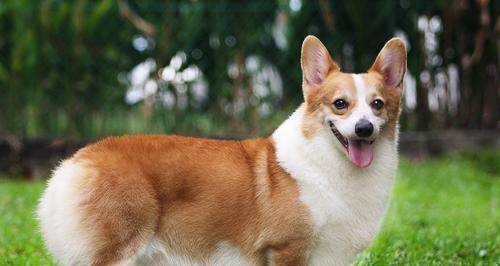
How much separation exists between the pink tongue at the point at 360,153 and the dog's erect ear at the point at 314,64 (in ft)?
1.46

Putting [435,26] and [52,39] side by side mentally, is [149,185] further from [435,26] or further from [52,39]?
[435,26]

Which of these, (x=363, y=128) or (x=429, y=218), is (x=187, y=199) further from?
(x=429, y=218)

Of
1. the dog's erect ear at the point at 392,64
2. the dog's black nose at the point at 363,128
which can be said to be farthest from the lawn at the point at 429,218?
the dog's black nose at the point at 363,128

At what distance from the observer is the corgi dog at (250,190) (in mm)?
3898

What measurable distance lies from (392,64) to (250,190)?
1.08 m

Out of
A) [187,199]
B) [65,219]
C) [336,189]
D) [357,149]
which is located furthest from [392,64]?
[65,219]

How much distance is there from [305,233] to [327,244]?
152mm

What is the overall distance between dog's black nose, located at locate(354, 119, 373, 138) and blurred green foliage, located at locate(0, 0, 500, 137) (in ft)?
21.4

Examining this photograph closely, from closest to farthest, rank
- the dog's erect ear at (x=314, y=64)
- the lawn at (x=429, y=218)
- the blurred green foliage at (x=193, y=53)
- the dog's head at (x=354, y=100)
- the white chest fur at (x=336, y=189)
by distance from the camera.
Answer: the dog's head at (x=354, y=100) < the white chest fur at (x=336, y=189) < the dog's erect ear at (x=314, y=64) < the lawn at (x=429, y=218) < the blurred green foliage at (x=193, y=53)

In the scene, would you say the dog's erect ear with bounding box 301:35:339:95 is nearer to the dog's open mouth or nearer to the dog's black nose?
the dog's open mouth

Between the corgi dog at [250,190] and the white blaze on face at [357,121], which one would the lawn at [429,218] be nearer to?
the corgi dog at [250,190]

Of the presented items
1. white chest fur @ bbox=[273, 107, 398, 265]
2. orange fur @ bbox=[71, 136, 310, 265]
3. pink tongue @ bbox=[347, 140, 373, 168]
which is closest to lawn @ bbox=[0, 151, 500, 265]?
white chest fur @ bbox=[273, 107, 398, 265]

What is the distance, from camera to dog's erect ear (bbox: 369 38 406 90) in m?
4.29

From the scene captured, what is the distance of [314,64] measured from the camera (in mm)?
4316
